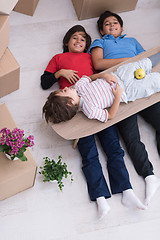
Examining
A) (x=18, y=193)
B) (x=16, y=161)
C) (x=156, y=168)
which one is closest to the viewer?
(x=16, y=161)

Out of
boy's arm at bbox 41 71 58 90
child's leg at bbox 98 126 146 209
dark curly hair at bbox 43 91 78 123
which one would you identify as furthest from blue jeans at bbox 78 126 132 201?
boy's arm at bbox 41 71 58 90

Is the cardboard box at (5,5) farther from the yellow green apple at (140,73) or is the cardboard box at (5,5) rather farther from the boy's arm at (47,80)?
the yellow green apple at (140,73)

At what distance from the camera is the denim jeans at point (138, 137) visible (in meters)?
1.88

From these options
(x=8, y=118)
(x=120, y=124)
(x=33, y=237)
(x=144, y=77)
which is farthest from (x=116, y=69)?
(x=33, y=237)

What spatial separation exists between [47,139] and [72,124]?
0.25 m

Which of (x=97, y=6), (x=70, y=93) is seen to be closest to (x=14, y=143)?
(x=70, y=93)

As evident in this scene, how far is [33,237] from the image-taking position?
169 centimetres

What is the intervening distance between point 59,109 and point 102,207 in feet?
1.91

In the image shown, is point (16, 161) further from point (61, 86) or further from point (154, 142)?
point (154, 142)

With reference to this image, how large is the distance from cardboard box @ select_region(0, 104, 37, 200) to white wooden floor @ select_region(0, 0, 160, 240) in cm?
11

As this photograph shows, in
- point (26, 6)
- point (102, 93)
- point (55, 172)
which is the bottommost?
point (55, 172)

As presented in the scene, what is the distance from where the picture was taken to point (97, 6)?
2.34m

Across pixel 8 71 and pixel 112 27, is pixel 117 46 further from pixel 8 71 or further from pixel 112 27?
pixel 8 71

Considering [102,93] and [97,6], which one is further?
[97,6]
